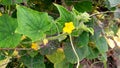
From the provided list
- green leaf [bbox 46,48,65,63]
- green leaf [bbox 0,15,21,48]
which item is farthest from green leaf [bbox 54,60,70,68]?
green leaf [bbox 0,15,21,48]

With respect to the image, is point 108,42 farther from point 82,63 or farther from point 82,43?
point 82,43

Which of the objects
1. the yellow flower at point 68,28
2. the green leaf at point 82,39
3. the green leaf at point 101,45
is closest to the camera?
the yellow flower at point 68,28

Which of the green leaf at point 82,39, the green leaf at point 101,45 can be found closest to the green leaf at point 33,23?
the green leaf at point 82,39

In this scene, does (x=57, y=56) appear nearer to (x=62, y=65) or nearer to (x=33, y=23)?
(x=62, y=65)

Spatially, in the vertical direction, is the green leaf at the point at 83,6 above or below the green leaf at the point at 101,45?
above

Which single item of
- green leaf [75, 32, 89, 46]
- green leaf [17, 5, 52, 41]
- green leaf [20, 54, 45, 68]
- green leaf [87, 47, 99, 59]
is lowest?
green leaf [20, 54, 45, 68]

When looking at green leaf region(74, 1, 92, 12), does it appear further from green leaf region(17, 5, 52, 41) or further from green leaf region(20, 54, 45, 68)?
green leaf region(17, 5, 52, 41)

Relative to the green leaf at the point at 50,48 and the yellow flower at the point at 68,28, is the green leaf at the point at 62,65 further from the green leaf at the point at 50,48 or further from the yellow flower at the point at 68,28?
A: the yellow flower at the point at 68,28
